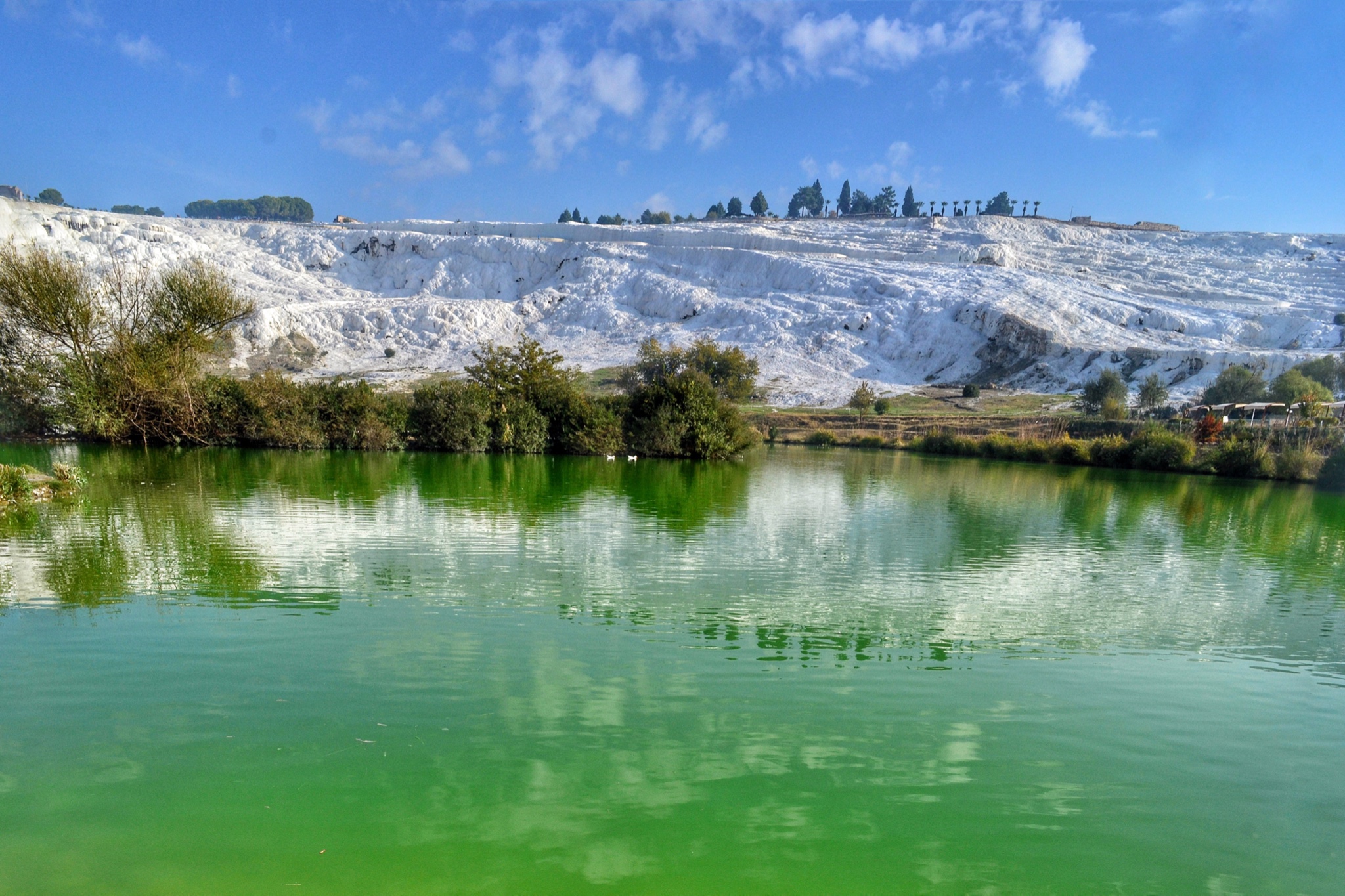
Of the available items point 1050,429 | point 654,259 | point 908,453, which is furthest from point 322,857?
point 654,259

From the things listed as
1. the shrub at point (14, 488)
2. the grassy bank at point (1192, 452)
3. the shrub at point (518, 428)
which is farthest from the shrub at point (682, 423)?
the shrub at point (14, 488)

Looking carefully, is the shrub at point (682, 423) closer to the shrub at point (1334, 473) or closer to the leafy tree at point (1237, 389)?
the shrub at point (1334, 473)

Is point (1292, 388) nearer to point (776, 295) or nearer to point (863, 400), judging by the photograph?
point (863, 400)

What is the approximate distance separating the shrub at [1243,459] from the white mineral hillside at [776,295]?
25.7m

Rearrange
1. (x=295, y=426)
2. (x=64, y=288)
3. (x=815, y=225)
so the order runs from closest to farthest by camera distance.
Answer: (x=64, y=288), (x=295, y=426), (x=815, y=225)

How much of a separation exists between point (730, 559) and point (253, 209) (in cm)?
18000

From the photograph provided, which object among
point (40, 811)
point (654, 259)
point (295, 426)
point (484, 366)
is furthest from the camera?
point (654, 259)

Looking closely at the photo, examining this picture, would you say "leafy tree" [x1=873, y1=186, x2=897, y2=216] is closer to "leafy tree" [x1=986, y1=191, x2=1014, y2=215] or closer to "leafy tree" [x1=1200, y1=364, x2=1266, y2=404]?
"leafy tree" [x1=986, y1=191, x2=1014, y2=215]

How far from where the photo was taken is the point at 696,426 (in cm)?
2858

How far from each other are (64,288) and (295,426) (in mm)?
7330

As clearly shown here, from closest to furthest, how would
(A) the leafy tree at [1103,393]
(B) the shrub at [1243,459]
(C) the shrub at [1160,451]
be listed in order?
(B) the shrub at [1243,459], (C) the shrub at [1160,451], (A) the leafy tree at [1103,393]

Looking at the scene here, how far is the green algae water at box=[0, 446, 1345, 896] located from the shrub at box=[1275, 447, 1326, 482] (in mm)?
20360

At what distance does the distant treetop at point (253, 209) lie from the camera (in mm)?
159000

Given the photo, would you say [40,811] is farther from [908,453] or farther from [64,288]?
[908,453]
